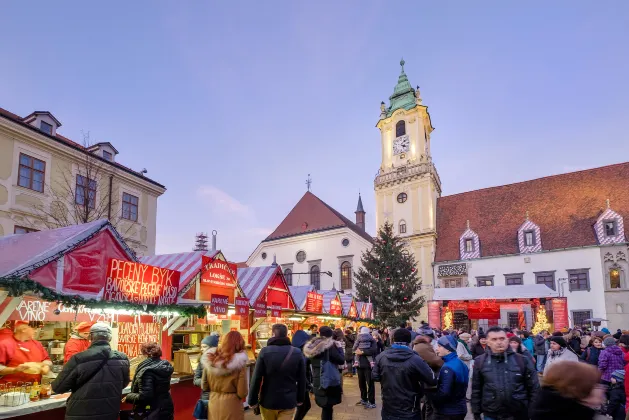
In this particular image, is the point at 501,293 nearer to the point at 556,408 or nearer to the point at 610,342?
the point at 610,342

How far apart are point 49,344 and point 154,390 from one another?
17.1ft

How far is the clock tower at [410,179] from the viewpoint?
40.3 meters

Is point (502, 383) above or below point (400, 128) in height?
below

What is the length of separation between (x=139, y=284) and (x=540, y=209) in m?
38.5

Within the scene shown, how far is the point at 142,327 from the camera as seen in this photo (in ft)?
29.1

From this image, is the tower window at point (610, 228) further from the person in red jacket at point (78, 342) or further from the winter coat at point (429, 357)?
the person in red jacket at point (78, 342)

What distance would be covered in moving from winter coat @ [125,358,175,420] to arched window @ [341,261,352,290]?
36.1 meters

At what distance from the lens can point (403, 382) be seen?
16.4 ft

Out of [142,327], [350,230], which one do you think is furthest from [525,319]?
[142,327]

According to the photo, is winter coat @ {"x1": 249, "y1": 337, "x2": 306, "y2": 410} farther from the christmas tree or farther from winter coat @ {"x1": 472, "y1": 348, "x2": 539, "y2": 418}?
the christmas tree

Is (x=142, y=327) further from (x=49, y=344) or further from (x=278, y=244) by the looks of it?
(x=278, y=244)

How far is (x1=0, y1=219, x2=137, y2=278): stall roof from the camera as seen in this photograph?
6324mm

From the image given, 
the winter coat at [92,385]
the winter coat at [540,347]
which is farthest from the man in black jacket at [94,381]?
the winter coat at [540,347]

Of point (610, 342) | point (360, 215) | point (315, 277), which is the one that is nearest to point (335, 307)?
point (610, 342)
